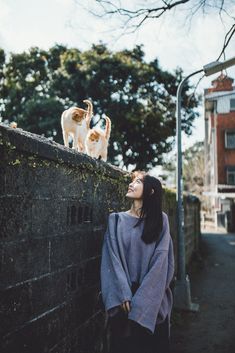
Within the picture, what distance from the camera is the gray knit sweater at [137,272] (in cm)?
252

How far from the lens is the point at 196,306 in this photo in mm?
6973

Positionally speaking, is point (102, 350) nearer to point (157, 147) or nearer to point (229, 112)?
point (157, 147)

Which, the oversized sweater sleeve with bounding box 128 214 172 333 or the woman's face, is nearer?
the oversized sweater sleeve with bounding box 128 214 172 333

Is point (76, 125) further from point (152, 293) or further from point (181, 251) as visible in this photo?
point (181, 251)

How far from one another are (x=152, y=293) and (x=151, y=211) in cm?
63

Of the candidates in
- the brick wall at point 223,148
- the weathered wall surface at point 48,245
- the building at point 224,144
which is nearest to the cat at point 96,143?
the weathered wall surface at point 48,245

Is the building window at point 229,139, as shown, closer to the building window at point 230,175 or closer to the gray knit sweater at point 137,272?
the building window at point 230,175

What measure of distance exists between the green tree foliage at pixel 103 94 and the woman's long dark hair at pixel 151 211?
59.7 ft

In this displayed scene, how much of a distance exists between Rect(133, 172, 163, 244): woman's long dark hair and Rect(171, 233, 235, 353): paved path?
292 cm

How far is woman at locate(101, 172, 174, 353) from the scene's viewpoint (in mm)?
2527

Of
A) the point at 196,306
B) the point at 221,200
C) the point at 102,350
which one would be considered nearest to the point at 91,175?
the point at 102,350

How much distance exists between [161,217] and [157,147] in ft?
69.2

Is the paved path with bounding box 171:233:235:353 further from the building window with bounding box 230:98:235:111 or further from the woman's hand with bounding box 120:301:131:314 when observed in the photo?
the building window with bounding box 230:98:235:111

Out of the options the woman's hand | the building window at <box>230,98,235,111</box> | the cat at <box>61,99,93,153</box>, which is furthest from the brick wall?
the woman's hand
